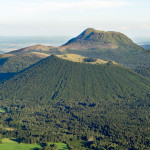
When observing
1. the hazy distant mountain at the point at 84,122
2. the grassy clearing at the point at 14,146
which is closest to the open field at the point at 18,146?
the grassy clearing at the point at 14,146

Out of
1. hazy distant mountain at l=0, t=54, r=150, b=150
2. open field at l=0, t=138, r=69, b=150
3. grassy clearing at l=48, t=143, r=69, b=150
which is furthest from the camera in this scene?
hazy distant mountain at l=0, t=54, r=150, b=150

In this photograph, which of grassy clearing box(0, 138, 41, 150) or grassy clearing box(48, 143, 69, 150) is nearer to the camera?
grassy clearing box(48, 143, 69, 150)

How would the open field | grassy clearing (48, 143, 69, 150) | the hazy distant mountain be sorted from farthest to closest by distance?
1. the hazy distant mountain
2. the open field
3. grassy clearing (48, 143, 69, 150)

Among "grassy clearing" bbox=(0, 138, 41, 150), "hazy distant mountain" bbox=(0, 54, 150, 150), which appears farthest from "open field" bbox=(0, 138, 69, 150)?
"hazy distant mountain" bbox=(0, 54, 150, 150)

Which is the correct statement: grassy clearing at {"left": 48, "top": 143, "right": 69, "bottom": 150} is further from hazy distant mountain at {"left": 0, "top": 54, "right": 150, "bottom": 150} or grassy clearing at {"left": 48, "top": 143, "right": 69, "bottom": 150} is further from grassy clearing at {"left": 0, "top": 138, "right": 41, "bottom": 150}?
grassy clearing at {"left": 0, "top": 138, "right": 41, "bottom": 150}

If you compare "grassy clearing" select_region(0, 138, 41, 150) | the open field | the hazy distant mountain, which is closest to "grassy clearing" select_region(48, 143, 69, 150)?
the open field

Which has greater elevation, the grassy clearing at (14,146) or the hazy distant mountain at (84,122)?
the hazy distant mountain at (84,122)

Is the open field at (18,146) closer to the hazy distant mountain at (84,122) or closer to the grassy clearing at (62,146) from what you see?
the grassy clearing at (62,146)

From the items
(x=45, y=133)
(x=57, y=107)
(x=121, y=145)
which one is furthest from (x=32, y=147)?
(x=57, y=107)

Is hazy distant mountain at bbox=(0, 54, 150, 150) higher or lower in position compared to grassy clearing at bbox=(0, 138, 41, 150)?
higher

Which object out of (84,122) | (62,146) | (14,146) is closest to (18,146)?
(14,146)

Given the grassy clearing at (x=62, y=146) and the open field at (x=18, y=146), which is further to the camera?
the open field at (x=18, y=146)

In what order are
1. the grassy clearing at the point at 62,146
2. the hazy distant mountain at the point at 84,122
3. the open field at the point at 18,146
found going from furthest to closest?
the hazy distant mountain at the point at 84,122, the open field at the point at 18,146, the grassy clearing at the point at 62,146
